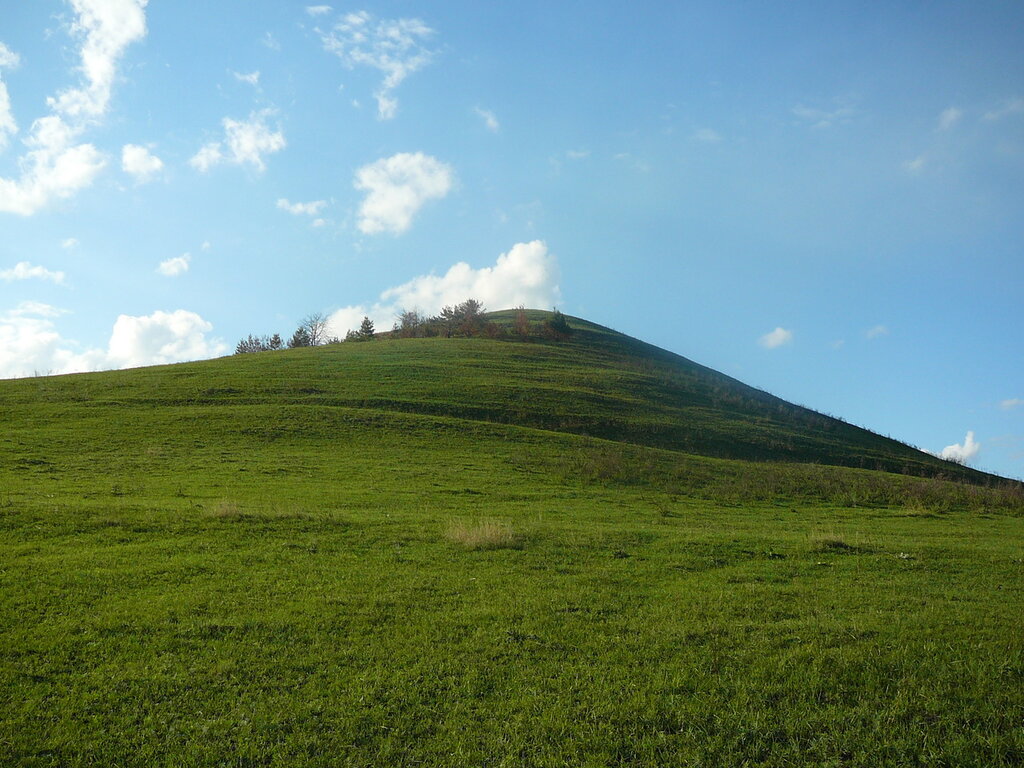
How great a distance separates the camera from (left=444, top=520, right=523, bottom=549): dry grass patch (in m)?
19.0

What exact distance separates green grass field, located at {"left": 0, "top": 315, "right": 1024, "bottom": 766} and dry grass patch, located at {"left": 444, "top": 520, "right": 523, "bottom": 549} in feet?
0.31

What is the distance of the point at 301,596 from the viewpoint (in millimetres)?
13602

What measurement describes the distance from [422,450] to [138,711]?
3295 cm

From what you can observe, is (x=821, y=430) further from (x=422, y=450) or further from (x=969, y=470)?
(x=422, y=450)

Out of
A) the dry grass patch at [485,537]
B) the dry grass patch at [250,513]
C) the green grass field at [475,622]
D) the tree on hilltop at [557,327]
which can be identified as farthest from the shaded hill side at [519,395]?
the dry grass patch at [485,537]

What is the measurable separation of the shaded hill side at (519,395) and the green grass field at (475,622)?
17033 mm

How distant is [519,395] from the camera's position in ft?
196

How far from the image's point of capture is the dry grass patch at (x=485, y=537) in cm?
1895

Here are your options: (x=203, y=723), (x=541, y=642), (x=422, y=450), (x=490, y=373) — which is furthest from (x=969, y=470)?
(x=203, y=723)

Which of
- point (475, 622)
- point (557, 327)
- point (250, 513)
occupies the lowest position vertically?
point (475, 622)

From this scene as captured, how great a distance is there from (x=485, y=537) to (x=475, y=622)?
680 cm

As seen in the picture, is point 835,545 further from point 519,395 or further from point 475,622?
point 519,395

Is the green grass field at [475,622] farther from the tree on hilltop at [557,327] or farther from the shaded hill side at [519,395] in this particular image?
the tree on hilltop at [557,327]

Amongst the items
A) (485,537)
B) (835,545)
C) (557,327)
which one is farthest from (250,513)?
(557,327)
